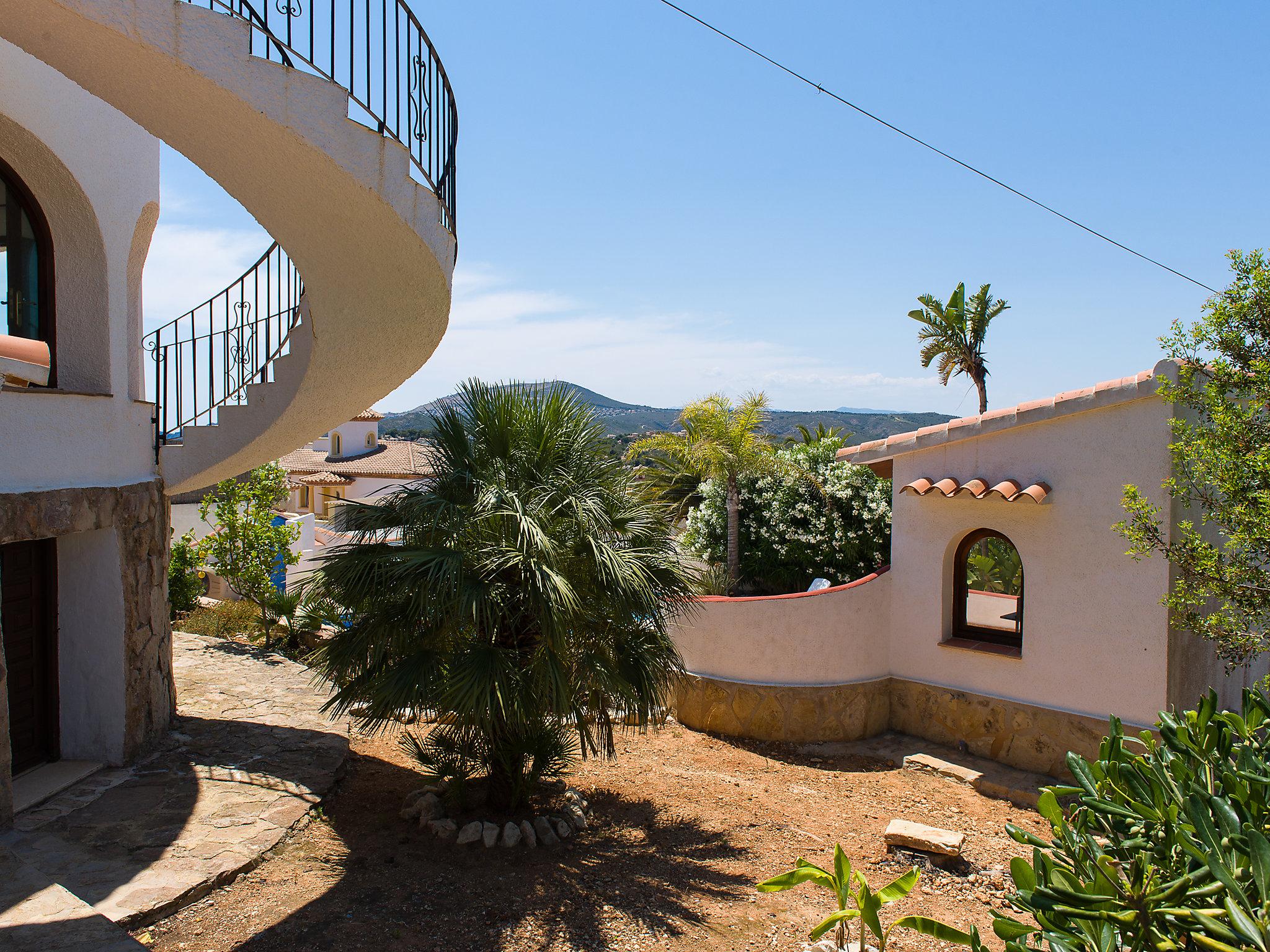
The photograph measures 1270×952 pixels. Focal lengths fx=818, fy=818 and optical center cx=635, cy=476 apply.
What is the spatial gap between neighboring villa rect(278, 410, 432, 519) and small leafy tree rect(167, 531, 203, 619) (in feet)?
74.1

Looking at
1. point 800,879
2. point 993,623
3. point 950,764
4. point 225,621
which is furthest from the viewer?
point 225,621

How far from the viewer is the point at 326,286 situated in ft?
19.6

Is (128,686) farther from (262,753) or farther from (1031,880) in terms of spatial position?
(1031,880)

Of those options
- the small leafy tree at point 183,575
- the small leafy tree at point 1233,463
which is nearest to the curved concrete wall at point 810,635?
the small leafy tree at point 1233,463

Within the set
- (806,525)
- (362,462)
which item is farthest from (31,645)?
(362,462)

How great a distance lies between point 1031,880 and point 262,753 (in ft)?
20.8

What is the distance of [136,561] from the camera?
688 cm

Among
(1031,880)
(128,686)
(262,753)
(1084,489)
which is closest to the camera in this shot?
(1031,880)

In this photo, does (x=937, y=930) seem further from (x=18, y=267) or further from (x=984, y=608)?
(x=984, y=608)

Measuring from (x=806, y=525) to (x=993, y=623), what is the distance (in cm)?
301

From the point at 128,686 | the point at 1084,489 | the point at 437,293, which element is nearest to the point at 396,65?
the point at 437,293

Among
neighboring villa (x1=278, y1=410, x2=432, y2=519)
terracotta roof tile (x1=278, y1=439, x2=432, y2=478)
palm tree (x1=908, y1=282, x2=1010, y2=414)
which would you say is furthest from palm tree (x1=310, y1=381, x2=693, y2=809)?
terracotta roof tile (x1=278, y1=439, x2=432, y2=478)

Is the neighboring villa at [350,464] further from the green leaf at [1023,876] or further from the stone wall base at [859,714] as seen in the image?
the green leaf at [1023,876]

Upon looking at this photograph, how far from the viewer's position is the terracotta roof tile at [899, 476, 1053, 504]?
8508 mm
